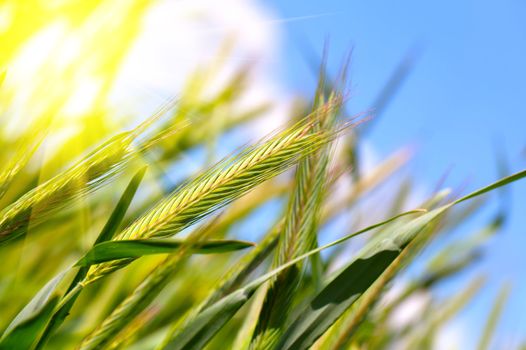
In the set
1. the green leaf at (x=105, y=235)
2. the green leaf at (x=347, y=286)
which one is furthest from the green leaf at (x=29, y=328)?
the green leaf at (x=347, y=286)

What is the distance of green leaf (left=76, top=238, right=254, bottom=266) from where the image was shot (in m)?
0.34

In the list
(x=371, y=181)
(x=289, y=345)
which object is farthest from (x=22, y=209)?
(x=371, y=181)

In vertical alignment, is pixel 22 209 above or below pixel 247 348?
above

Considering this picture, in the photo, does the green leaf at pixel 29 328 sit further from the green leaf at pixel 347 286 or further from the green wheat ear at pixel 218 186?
the green leaf at pixel 347 286

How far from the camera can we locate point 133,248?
13.6 inches

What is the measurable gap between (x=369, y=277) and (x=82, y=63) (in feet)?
1.31

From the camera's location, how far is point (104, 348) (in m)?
0.39

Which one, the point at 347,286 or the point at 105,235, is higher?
the point at 105,235

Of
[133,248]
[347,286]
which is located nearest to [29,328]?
[133,248]

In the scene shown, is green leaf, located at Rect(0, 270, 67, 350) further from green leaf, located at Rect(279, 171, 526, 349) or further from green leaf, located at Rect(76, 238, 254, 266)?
green leaf, located at Rect(279, 171, 526, 349)

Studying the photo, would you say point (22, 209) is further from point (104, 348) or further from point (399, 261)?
point (399, 261)

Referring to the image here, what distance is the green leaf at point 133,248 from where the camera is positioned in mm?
343

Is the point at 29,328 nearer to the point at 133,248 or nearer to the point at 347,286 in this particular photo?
the point at 133,248

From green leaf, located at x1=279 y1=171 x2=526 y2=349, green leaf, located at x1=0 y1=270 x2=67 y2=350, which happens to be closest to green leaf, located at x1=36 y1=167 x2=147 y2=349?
green leaf, located at x1=0 y1=270 x2=67 y2=350
